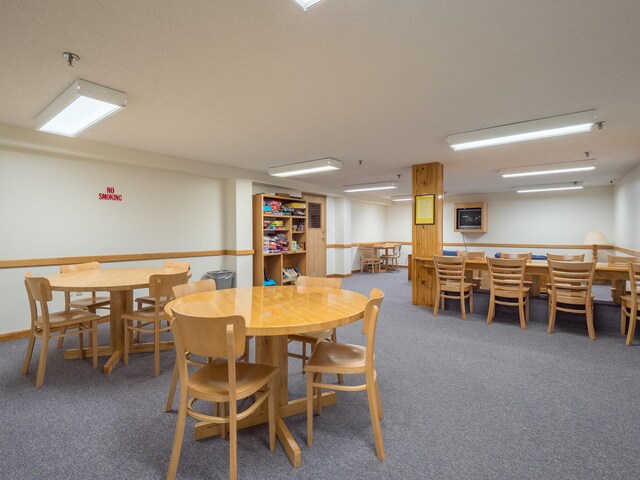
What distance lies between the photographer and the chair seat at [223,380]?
1.61m

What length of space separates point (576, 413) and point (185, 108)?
4.01 m

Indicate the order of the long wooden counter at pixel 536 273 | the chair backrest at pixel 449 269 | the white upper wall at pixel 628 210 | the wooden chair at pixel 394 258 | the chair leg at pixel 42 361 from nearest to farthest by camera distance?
the chair leg at pixel 42 361 < the long wooden counter at pixel 536 273 < the chair backrest at pixel 449 269 < the white upper wall at pixel 628 210 < the wooden chair at pixel 394 258

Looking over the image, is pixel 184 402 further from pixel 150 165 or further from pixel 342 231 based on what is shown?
pixel 342 231

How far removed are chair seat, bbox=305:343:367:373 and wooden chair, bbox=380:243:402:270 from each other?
801 centimetres

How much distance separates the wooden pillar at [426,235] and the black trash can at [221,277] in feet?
10.6

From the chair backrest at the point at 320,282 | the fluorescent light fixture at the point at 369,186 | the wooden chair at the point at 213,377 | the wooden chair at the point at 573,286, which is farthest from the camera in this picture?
the fluorescent light fixture at the point at 369,186

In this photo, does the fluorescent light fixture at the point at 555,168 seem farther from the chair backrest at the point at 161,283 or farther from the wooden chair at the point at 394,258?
the chair backrest at the point at 161,283

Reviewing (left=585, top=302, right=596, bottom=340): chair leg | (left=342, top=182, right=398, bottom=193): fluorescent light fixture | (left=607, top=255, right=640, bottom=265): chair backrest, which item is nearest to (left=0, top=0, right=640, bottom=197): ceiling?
(left=607, top=255, right=640, bottom=265): chair backrest

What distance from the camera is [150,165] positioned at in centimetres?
468

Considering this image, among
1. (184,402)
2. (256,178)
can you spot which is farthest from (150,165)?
(184,402)

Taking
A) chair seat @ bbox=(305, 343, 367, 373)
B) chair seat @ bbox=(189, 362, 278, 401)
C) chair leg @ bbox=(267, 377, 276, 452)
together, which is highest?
chair seat @ bbox=(305, 343, 367, 373)

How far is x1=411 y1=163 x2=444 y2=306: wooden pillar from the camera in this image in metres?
5.22

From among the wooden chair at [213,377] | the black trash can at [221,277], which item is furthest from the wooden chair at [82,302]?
the wooden chair at [213,377]

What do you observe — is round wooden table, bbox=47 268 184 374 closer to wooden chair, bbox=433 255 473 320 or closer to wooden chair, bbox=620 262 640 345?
wooden chair, bbox=433 255 473 320
